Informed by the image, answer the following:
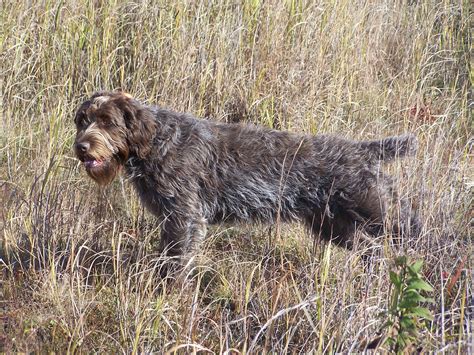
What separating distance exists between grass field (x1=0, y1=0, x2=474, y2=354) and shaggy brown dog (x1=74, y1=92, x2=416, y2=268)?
0.20 meters

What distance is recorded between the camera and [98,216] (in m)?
5.79

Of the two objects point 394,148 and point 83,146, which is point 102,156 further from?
point 394,148

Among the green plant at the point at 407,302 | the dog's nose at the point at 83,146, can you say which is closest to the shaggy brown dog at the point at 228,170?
the dog's nose at the point at 83,146

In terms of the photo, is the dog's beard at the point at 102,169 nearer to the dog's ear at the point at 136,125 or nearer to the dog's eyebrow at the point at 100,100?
the dog's ear at the point at 136,125

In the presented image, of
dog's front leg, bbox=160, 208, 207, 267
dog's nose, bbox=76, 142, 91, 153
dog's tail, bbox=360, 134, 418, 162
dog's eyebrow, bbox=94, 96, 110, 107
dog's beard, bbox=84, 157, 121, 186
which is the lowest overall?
dog's front leg, bbox=160, 208, 207, 267

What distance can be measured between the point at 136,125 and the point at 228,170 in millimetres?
690

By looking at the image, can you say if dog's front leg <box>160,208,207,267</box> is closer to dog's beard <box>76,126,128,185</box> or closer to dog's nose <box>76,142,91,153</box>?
dog's beard <box>76,126,128,185</box>

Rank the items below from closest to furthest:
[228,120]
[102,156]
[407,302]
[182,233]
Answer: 1. [407,302]
2. [102,156]
3. [182,233]
4. [228,120]

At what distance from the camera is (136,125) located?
216 inches

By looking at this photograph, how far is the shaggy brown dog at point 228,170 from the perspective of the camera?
5.32m

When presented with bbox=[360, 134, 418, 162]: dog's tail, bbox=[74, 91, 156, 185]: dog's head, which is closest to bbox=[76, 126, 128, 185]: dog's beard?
bbox=[74, 91, 156, 185]: dog's head

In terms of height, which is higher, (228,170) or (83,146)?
(83,146)

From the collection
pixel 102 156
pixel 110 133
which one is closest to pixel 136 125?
pixel 110 133

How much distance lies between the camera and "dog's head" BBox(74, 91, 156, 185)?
17.3 feet
